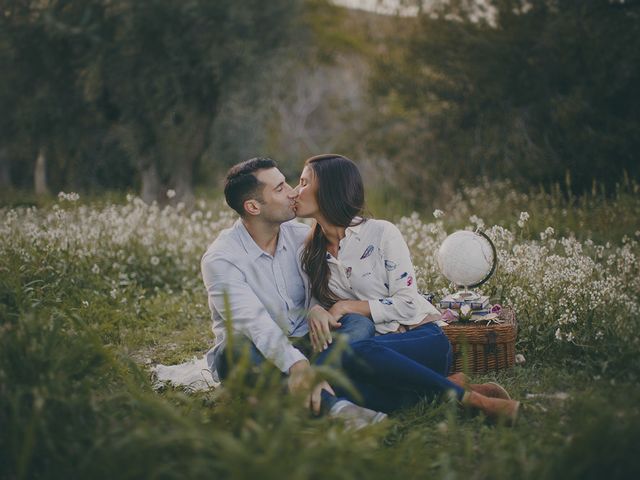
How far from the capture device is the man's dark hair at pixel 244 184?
4027mm

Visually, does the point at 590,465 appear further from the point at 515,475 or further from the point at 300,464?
the point at 300,464

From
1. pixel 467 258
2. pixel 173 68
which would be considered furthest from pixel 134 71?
pixel 467 258

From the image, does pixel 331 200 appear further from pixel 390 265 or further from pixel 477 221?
pixel 477 221

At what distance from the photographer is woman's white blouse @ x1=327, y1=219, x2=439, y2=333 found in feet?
12.4

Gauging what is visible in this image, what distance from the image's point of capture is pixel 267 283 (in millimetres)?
3957

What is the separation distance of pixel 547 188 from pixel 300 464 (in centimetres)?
874

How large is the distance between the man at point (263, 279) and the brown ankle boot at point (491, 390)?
2.16 ft

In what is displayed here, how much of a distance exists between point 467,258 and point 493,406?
1.29m

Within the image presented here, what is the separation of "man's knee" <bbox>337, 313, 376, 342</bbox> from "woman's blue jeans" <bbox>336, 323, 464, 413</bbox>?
0.07m

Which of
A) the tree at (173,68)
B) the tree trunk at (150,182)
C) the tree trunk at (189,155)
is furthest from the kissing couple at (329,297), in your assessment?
the tree trunk at (150,182)

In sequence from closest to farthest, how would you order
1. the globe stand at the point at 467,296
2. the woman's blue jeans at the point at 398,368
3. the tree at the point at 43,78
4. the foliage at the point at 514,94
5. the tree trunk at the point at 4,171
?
the woman's blue jeans at the point at 398,368, the globe stand at the point at 467,296, the foliage at the point at 514,94, the tree at the point at 43,78, the tree trunk at the point at 4,171

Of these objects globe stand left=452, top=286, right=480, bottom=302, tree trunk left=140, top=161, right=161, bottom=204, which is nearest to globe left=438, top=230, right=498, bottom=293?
globe stand left=452, top=286, right=480, bottom=302

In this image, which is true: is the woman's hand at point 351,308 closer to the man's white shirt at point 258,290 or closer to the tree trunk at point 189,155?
the man's white shirt at point 258,290

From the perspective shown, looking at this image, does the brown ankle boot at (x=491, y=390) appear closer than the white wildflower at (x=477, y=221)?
Yes
